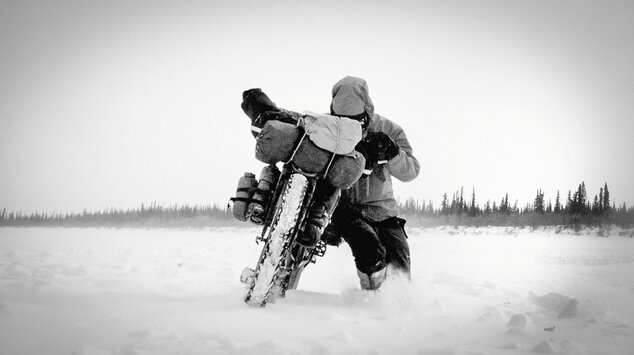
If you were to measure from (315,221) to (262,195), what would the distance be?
0.39 m

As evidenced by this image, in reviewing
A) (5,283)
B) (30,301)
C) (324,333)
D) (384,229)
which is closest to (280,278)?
(324,333)

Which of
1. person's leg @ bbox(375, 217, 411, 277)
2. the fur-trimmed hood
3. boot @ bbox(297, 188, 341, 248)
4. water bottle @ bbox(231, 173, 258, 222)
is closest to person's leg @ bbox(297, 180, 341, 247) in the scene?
boot @ bbox(297, 188, 341, 248)

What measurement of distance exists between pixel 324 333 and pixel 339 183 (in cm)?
89

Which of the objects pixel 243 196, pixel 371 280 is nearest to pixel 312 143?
pixel 243 196

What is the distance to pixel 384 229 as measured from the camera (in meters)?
3.16

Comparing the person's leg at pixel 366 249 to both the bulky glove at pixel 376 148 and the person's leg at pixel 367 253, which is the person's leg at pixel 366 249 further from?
the bulky glove at pixel 376 148

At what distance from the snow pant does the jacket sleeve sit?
48 centimetres

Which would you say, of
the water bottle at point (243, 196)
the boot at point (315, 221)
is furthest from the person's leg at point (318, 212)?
the water bottle at point (243, 196)

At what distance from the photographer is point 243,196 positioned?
2.24m

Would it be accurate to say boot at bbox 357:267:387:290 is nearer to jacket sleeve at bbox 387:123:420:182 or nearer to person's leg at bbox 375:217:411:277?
person's leg at bbox 375:217:411:277

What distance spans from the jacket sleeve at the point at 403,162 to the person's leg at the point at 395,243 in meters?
0.51

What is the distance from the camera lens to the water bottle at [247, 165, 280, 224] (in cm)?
217

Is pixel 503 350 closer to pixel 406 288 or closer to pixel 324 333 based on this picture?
pixel 324 333

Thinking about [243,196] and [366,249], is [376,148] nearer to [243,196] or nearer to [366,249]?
[366,249]
